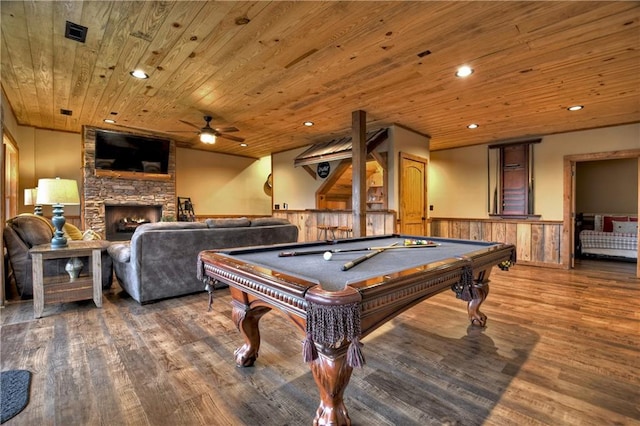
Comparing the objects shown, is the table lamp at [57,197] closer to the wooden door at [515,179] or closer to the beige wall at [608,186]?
the wooden door at [515,179]

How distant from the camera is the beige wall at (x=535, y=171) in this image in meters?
5.04

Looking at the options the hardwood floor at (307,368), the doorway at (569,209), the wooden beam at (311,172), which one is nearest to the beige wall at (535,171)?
the doorway at (569,209)

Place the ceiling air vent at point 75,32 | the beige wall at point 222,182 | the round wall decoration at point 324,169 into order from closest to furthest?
1. the ceiling air vent at point 75,32
2. the round wall decoration at point 324,169
3. the beige wall at point 222,182

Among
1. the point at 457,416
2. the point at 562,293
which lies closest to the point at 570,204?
the point at 562,293

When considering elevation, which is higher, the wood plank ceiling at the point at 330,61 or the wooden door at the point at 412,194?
the wood plank ceiling at the point at 330,61

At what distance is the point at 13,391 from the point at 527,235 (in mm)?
6909

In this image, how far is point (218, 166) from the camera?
321 inches

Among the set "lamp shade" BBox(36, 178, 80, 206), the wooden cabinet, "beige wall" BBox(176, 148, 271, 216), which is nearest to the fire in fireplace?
"beige wall" BBox(176, 148, 271, 216)

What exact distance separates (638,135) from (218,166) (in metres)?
8.39

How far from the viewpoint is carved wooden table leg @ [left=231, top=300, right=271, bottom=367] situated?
2006 millimetres

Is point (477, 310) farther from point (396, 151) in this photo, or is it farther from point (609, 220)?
point (609, 220)

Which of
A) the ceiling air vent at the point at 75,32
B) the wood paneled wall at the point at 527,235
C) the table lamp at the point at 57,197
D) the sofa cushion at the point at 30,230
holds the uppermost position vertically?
the ceiling air vent at the point at 75,32

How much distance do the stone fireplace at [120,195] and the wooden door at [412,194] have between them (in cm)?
480

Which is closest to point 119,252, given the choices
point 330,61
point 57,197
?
point 57,197
